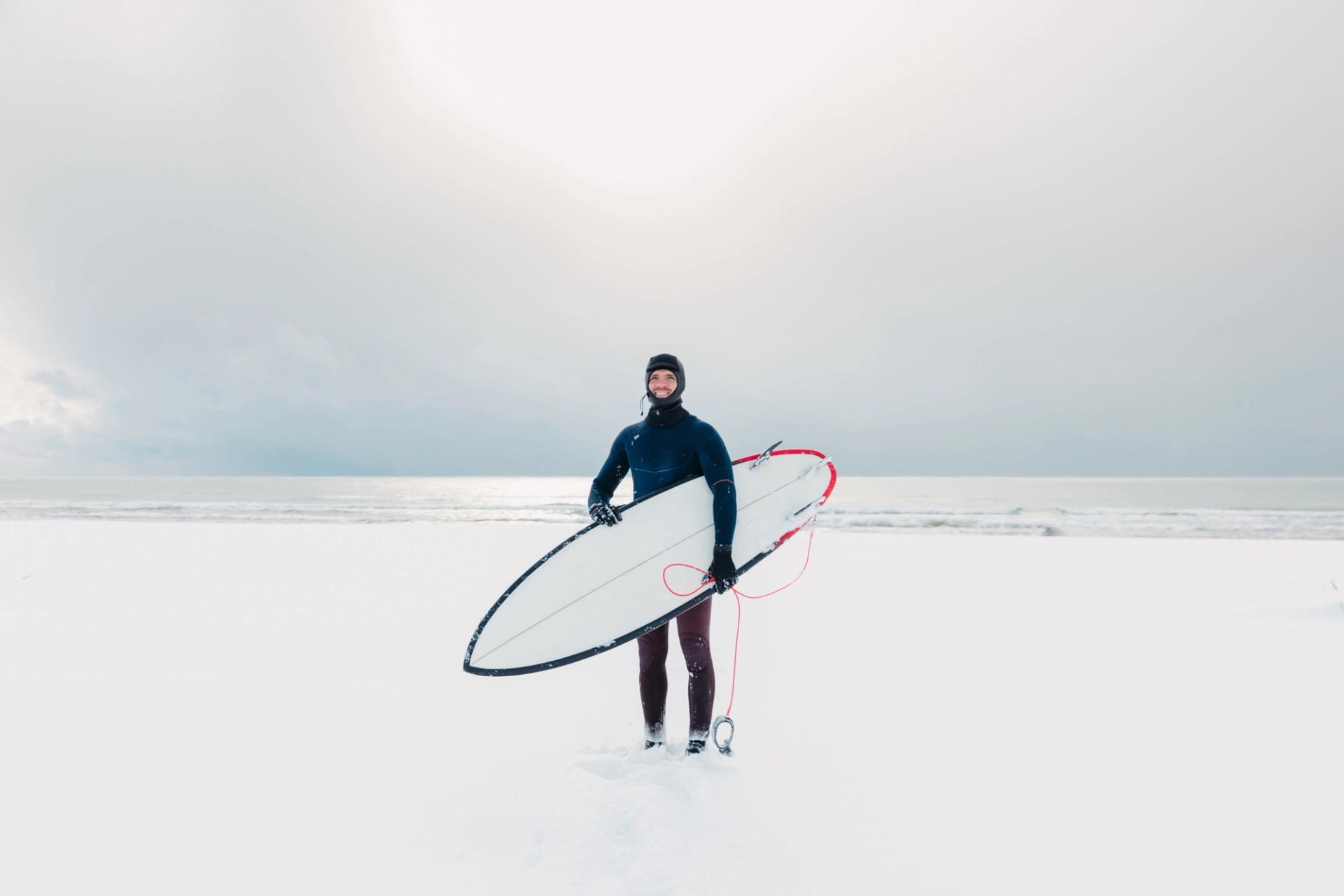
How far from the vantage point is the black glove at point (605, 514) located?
3206 millimetres

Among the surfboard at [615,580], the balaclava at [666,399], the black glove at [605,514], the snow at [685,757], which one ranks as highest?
the balaclava at [666,399]

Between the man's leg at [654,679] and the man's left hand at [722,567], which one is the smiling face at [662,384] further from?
the man's leg at [654,679]

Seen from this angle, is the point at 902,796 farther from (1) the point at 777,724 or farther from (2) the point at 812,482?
(2) the point at 812,482

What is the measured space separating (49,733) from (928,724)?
4.79 m

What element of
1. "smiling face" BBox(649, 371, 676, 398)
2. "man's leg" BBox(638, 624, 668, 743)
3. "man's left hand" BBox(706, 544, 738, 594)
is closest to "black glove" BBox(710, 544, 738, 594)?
"man's left hand" BBox(706, 544, 738, 594)

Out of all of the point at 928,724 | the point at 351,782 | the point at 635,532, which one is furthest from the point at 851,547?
the point at 351,782

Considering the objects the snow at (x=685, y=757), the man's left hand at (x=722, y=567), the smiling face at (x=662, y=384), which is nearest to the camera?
the snow at (x=685, y=757)

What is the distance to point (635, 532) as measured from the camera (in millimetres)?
3344

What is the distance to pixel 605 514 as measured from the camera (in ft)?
10.5

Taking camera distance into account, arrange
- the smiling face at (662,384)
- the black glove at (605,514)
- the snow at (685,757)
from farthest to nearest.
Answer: the black glove at (605,514) < the smiling face at (662,384) < the snow at (685,757)

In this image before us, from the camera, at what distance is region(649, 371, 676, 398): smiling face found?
119 inches

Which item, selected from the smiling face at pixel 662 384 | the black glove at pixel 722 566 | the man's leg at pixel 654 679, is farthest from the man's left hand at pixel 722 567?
the smiling face at pixel 662 384

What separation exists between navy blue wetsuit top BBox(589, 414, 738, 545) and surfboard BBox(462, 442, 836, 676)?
0.27 ft

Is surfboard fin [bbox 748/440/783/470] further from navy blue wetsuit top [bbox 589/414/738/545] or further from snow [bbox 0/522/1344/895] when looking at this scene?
snow [bbox 0/522/1344/895]
